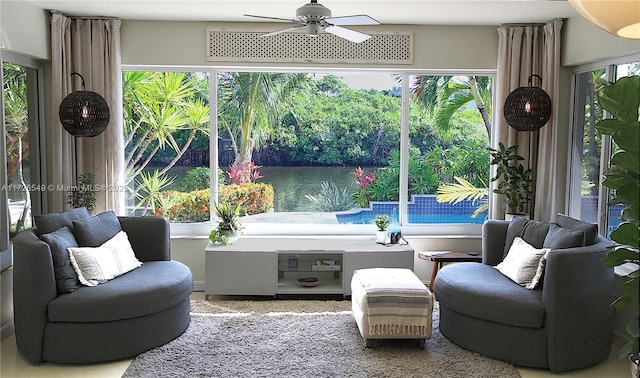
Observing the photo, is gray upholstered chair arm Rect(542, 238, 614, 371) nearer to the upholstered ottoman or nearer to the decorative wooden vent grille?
the upholstered ottoman

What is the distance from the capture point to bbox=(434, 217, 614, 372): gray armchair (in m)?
3.71

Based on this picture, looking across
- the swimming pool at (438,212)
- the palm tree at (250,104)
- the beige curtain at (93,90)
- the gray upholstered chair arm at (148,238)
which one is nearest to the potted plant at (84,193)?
the beige curtain at (93,90)

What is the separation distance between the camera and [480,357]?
156 inches

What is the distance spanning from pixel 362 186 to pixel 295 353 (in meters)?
2.32

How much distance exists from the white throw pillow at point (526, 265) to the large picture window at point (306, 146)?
1614 mm

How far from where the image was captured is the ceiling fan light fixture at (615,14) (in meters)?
1.53

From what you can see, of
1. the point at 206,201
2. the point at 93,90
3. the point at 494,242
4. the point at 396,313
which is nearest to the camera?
the point at 396,313

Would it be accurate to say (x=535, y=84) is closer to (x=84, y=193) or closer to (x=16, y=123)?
(x=84, y=193)

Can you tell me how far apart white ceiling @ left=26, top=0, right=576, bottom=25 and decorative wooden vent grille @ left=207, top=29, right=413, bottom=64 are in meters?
0.19

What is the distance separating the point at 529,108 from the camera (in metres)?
5.17

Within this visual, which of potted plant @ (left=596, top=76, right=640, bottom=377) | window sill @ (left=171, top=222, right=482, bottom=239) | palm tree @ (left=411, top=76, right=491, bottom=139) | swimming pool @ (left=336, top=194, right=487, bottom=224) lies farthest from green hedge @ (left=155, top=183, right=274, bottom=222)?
potted plant @ (left=596, top=76, right=640, bottom=377)

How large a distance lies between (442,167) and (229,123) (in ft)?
6.93

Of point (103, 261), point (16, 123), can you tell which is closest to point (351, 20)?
point (103, 261)

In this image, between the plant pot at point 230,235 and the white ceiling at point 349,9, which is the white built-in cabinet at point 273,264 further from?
the white ceiling at point 349,9
